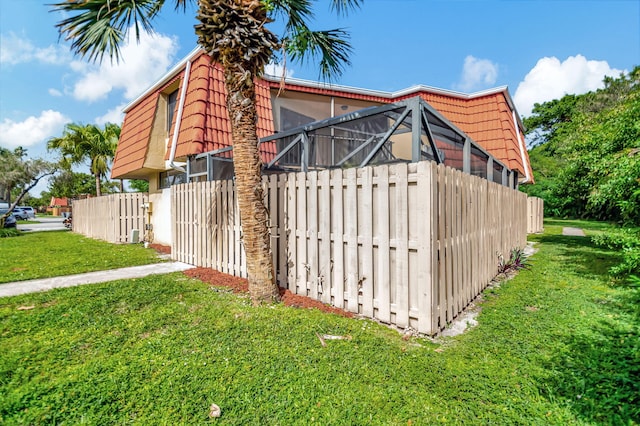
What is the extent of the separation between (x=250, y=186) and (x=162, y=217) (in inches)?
322

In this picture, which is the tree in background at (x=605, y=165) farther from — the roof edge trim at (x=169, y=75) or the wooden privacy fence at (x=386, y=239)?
the roof edge trim at (x=169, y=75)

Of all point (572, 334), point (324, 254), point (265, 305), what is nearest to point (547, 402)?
point (572, 334)

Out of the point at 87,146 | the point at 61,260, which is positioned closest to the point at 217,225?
the point at 61,260

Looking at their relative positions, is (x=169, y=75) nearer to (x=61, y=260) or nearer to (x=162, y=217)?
(x=162, y=217)

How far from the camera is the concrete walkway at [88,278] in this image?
5.36m

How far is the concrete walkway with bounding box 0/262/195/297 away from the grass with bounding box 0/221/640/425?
0.85 meters

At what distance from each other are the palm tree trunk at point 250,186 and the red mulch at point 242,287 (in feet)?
1.15

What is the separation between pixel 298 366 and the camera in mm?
2797

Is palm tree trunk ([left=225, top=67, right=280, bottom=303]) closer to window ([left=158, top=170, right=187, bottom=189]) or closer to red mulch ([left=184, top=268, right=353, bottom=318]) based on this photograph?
red mulch ([left=184, top=268, right=353, bottom=318])

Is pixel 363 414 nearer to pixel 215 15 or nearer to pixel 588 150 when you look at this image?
pixel 215 15

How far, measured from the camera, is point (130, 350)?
312cm

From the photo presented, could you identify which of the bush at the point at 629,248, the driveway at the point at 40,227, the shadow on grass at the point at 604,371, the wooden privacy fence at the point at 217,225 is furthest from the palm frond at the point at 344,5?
the driveway at the point at 40,227

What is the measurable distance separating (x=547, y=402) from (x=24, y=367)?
454cm

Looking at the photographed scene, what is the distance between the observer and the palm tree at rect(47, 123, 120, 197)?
18406 millimetres
